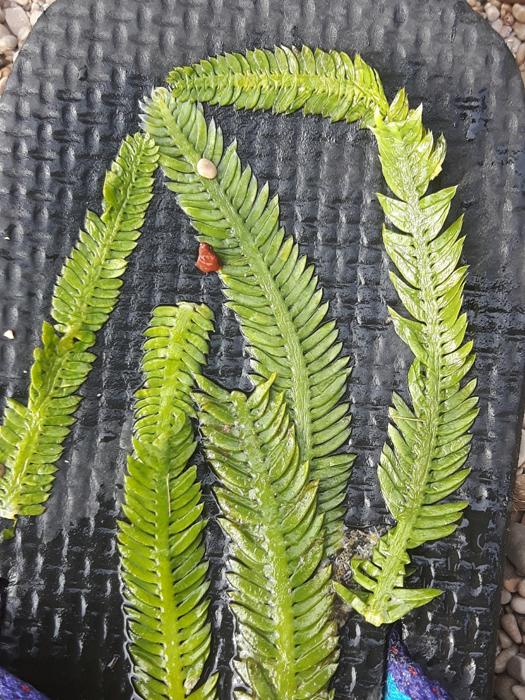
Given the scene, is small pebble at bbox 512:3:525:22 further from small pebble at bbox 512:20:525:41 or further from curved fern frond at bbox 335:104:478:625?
curved fern frond at bbox 335:104:478:625

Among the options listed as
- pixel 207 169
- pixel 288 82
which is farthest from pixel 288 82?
pixel 207 169

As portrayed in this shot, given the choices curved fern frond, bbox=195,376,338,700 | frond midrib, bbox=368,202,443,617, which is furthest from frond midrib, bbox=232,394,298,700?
frond midrib, bbox=368,202,443,617

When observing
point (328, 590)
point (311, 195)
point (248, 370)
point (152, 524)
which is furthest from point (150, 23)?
point (328, 590)

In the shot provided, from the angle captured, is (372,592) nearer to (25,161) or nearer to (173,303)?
(173,303)

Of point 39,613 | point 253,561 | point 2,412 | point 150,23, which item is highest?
point 150,23

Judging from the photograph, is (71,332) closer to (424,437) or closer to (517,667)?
(424,437)

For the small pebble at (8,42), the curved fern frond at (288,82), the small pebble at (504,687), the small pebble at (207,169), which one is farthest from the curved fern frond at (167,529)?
the small pebble at (8,42)
